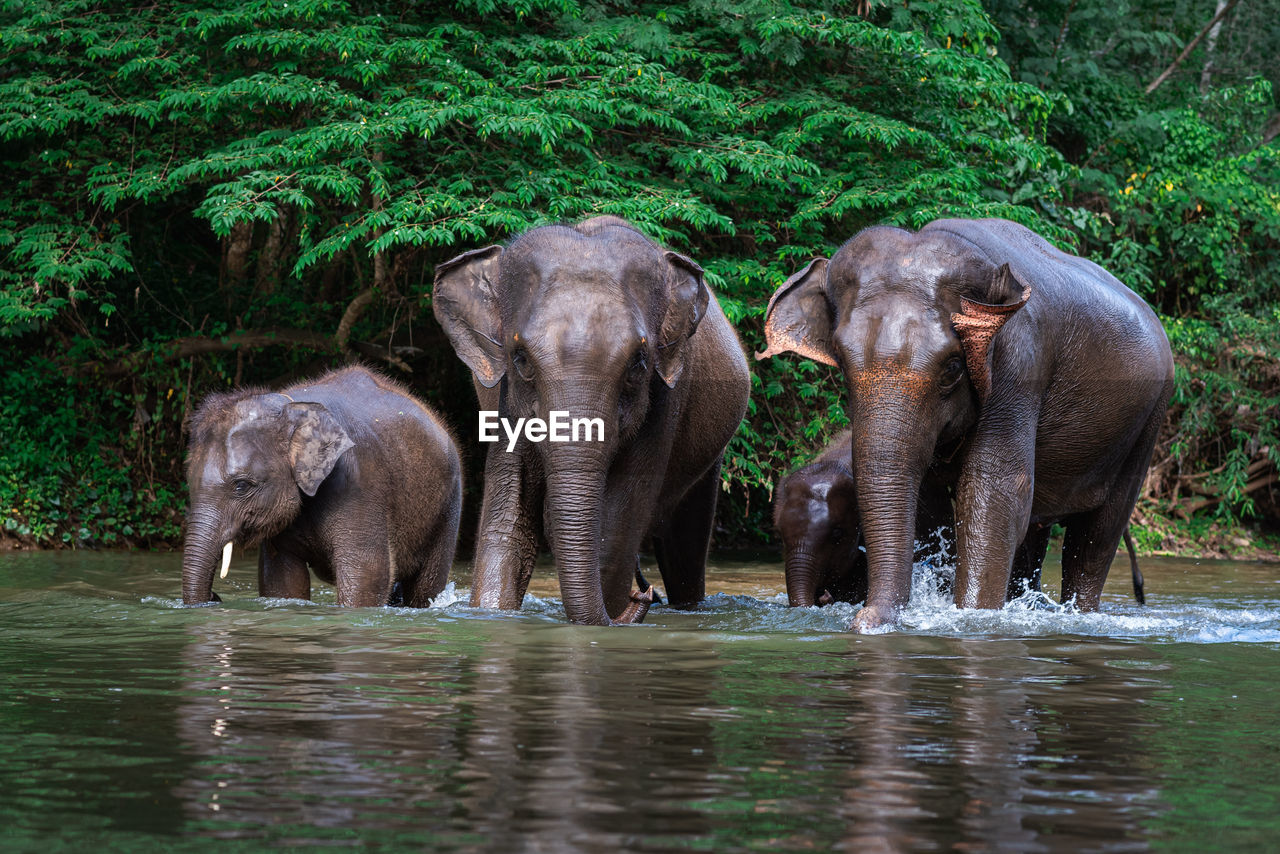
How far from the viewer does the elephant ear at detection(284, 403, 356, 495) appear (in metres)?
8.73

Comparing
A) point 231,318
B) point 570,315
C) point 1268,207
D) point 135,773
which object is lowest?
point 135,773

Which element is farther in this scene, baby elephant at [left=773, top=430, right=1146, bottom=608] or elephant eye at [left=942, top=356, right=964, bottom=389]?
baby elephant at [left=773, top=430, right=1146, bottom=608]

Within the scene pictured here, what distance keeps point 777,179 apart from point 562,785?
10.8 meters

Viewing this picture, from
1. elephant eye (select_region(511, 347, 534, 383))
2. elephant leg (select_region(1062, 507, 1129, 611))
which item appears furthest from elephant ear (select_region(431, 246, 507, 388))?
elephant leg (select_region(1062, 507, 1129, 611))

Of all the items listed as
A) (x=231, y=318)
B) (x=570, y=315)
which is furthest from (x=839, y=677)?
(x=231, y=318)

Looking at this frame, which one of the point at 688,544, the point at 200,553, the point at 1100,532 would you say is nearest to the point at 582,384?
the point at 200,553

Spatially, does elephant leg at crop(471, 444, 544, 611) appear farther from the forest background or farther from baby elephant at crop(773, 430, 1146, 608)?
the forest background

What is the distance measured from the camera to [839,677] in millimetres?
5949

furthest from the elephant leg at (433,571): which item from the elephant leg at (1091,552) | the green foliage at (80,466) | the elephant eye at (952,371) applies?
the green foliage at (80,466)

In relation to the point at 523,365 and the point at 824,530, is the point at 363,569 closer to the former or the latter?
the point at 523,365

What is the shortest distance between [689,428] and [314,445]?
2.13 m

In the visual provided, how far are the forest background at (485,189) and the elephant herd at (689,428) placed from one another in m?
4.31

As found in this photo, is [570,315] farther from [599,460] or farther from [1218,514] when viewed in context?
[1218,514]

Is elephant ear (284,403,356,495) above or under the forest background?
under
